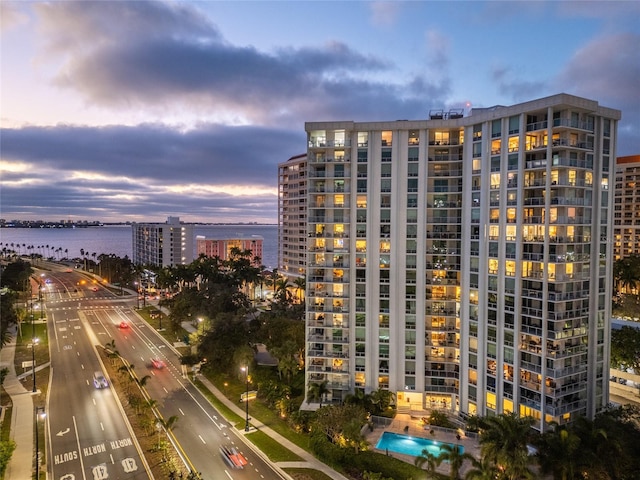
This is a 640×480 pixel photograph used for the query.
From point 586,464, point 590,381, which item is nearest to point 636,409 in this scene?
point 590,381

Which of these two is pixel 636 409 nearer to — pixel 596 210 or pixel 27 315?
pixel 596 210

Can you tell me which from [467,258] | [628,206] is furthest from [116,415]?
[628,206]

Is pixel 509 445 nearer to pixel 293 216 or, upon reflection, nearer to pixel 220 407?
pixel 220 407

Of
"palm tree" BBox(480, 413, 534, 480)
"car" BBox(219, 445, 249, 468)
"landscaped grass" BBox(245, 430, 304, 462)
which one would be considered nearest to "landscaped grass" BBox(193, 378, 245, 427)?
"landscaped grass" BBox(245, 430, 304, 462)

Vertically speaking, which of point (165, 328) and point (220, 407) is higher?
point (165, 328)

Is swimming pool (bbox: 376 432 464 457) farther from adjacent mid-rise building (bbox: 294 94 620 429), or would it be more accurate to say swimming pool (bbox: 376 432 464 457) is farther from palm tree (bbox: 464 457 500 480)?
palm tree (bbox: 464 457 500 480)

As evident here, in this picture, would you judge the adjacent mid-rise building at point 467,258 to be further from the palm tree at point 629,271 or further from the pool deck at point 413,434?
the palm tree at point 629,271
